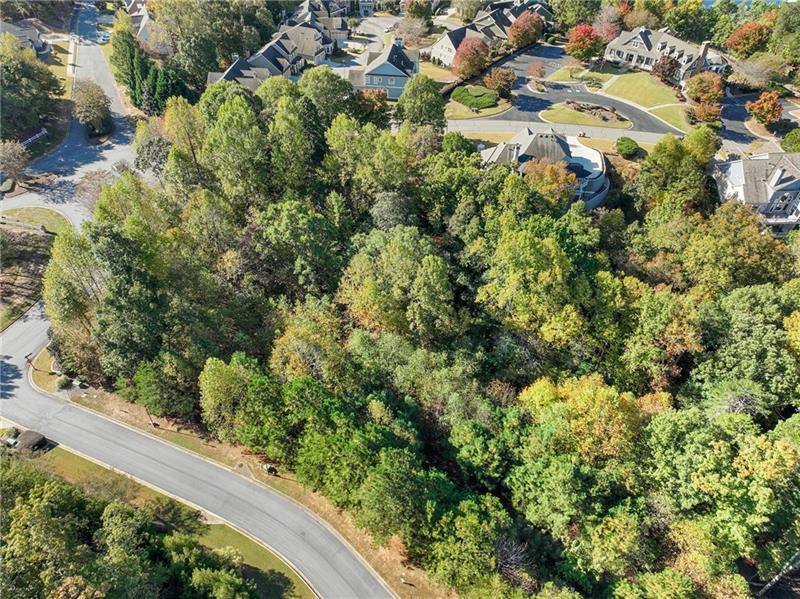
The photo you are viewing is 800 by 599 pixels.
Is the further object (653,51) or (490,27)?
(490,27)

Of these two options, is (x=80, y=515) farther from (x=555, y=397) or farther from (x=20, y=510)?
(x=555, y=397)

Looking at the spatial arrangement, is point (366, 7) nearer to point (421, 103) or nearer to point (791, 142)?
point (421, 103)

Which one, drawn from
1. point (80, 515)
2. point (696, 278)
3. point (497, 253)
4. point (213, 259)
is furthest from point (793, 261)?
point (80, 515)

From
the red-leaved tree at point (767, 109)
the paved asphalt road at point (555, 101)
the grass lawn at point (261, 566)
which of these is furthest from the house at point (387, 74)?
the grass lawn at point (261, 566)

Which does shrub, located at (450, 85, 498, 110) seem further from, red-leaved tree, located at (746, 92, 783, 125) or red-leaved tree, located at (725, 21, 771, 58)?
red-leaved tree, located at (725, 21, 771, 58)

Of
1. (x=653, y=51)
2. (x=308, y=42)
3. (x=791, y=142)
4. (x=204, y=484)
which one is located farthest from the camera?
(x=308, y=42)

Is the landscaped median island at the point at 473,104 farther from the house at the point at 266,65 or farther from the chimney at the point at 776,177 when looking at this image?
the chimney at the point at 776,177

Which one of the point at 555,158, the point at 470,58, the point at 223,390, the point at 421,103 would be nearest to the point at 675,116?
the point at 555,158
